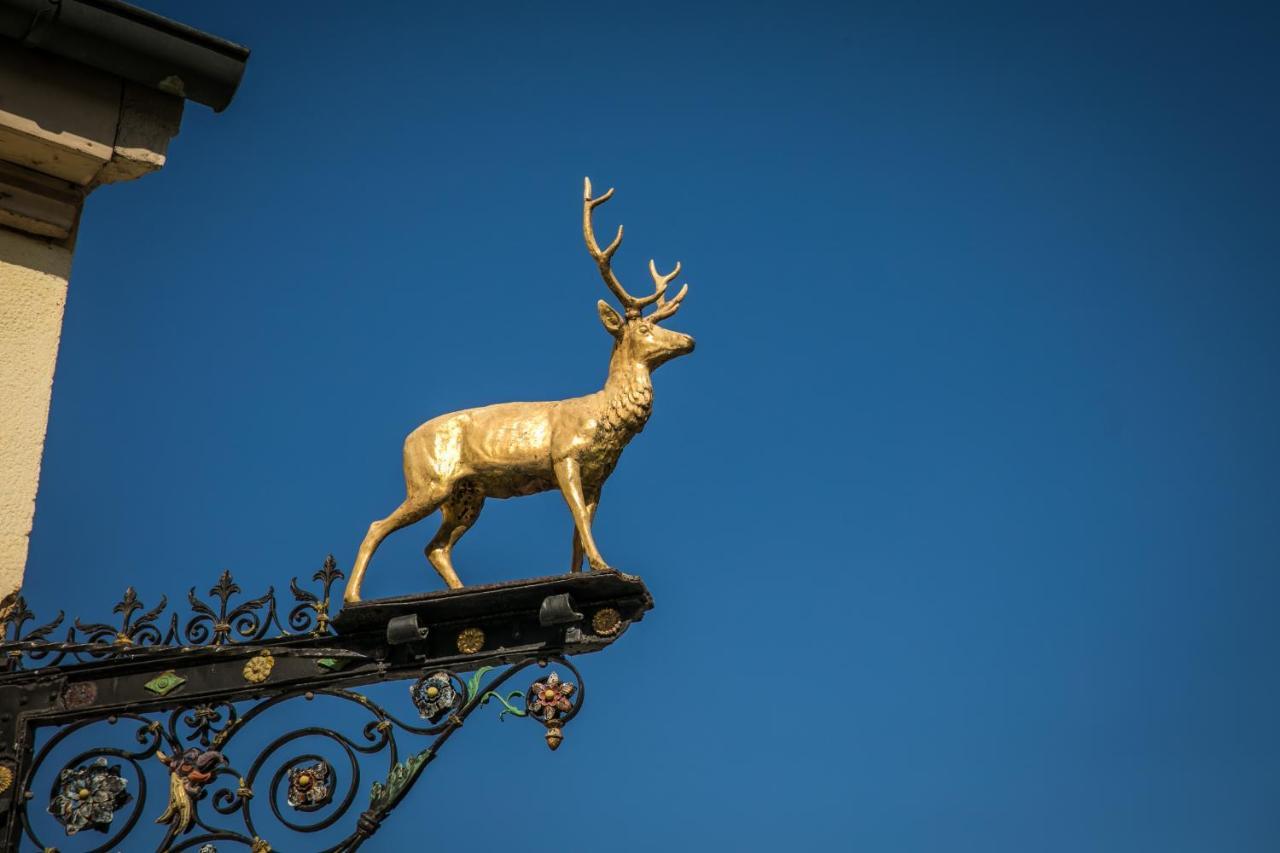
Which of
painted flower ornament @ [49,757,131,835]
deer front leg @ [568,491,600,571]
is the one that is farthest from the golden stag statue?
painted flower ornament @ [49,757,131,835]

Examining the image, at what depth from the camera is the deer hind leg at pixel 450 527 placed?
8469mm

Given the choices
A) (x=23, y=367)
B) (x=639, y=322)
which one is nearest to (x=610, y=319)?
(x=639, y=322)

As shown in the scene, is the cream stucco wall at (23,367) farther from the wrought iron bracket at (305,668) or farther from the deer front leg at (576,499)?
the deer front leg at (576,499)

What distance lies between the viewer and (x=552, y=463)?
8352mm

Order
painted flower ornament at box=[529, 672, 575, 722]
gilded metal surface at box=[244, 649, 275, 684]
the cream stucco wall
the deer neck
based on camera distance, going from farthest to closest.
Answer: the deer neck
the cream stucco wall
gilded metal surface at box=[244, 649, 275, 684]
painted flower ornament at box=[529, 672, 575, 722]

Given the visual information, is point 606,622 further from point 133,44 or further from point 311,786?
point 133,44

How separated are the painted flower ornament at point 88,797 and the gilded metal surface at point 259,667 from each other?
2.15 ft

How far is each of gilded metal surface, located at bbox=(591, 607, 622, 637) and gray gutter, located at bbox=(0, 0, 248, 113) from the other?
9.49 ft

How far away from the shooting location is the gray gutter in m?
7.94

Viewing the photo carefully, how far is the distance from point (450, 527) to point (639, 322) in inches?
50.2

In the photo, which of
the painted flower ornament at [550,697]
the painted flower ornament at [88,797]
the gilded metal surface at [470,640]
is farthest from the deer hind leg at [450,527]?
the painted flower ornament at [88,797]

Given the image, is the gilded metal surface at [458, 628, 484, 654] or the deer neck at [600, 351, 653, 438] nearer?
the gilded metal surface at [458, 628, 484, 654]

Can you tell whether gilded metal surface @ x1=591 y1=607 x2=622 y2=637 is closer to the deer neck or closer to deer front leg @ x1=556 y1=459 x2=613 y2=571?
deer front leg @ x1=556 y1=459 x2=613 y2=571

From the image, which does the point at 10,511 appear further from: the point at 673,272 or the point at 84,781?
the point at 673,272
